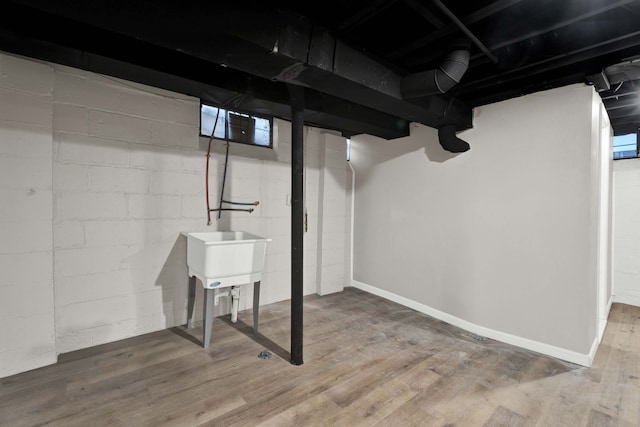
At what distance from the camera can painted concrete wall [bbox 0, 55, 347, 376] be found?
1924mm

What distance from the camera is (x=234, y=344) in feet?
7.93

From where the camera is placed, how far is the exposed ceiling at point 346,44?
1.38 meters

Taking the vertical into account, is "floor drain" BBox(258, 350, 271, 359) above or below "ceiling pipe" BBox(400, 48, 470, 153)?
below

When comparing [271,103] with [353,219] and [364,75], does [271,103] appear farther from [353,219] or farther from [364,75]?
[353,219]

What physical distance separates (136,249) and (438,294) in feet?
9.93

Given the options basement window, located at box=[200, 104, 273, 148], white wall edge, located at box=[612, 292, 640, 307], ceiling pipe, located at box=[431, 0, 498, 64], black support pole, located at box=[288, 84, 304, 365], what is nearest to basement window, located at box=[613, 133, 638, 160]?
white wall edge, located at box=[612, 292, 640, 307]

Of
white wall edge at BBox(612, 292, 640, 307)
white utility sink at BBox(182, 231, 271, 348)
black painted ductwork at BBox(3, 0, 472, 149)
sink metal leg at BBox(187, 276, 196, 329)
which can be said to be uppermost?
black painted ductwork at BBox(3, 0, 472, 149)

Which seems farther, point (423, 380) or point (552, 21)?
point (423, 380)

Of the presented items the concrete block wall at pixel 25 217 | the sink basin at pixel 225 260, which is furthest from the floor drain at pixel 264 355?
the concrete block wall at pixel 25 217

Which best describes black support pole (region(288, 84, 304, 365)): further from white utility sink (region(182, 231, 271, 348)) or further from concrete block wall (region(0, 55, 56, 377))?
concrete block wall (region(0, 55, 56, 377))

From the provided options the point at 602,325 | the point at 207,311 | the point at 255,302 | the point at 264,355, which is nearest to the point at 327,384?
the point at 264,355

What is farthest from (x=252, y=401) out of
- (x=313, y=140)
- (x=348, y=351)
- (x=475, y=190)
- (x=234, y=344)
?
(x=313, y=140)

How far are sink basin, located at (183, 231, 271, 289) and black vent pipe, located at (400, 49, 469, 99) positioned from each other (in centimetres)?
169

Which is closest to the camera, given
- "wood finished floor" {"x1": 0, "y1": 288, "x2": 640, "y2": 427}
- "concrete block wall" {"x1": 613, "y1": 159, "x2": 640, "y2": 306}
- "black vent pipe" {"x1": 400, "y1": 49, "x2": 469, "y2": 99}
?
"wood finished floor" {"x1": 0, "y1": 288, "x2": 640, "y2": 427}
